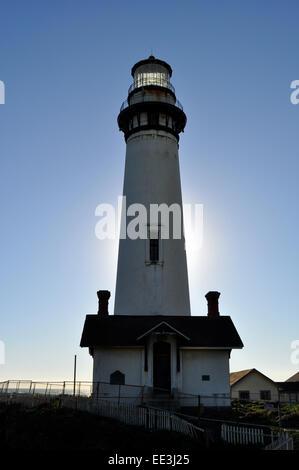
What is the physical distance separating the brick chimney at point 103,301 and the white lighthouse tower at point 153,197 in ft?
3.57

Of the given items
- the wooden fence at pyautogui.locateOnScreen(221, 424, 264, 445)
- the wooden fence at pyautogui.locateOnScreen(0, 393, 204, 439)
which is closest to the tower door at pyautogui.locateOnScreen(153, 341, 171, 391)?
the wooden fence at pyautogui.locateOnScreen(0, 393, 204, 439)

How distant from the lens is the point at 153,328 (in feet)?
73.7

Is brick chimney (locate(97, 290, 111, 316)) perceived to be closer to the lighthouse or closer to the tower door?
the lighthouse

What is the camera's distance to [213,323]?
81.8 ft

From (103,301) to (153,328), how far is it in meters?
4.38

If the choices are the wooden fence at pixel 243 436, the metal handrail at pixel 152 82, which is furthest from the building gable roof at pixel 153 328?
the metal handrail at pixel 152 82

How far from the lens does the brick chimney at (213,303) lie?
25875 mm

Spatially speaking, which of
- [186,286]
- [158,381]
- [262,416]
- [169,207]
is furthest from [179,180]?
[262,416]

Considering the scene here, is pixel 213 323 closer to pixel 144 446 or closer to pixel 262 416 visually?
pixel 262 416

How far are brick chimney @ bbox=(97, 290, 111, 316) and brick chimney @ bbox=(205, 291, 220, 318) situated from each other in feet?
17.7

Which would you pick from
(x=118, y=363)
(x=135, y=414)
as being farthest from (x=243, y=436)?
(x=118, y=363)

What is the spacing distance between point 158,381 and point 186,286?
6.14 m

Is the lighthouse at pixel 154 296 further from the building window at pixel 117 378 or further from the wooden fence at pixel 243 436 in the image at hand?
the wooden fence at pixel 243 436

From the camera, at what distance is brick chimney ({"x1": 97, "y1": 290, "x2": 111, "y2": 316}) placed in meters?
25.7
